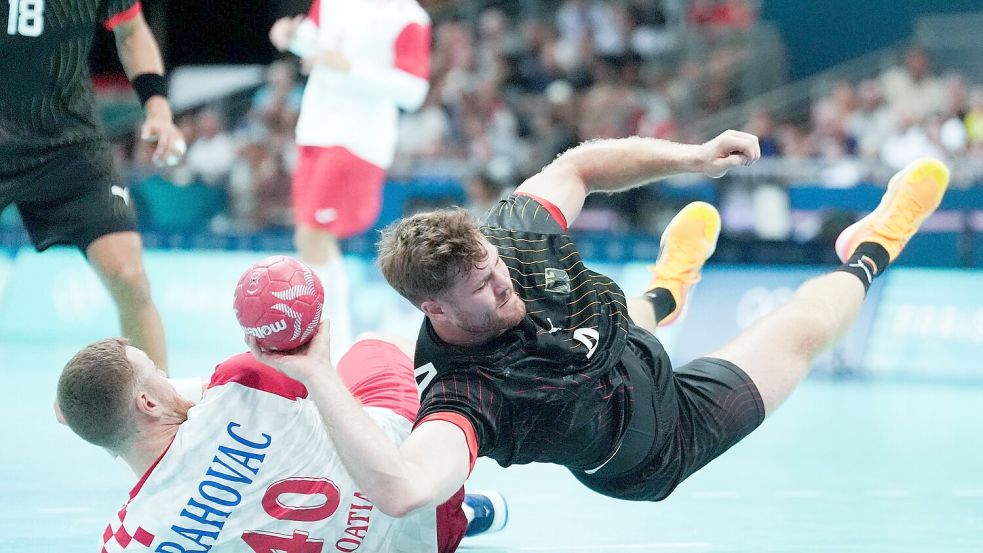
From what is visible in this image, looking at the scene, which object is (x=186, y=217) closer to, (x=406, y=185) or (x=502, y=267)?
(x=406, y=185)

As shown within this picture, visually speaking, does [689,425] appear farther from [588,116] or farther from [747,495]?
[588,116]

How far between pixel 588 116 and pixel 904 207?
9.88 meters

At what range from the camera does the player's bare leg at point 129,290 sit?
545cm

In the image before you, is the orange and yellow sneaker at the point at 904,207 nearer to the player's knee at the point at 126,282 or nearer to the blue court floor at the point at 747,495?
the blue court floor at the point at 747,495

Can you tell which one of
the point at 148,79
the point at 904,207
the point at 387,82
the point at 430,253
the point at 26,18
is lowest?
the point at 387,82

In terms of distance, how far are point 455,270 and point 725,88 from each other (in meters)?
12.7

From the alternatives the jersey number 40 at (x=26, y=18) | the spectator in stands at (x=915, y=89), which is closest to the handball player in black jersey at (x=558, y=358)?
the jersey number 40 at (x=26, y=18)

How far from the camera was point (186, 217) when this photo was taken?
14.6 metres

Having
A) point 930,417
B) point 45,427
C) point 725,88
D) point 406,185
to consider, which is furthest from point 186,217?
point 930,417

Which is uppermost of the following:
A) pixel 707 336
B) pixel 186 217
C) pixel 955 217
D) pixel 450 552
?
pixel 450 552

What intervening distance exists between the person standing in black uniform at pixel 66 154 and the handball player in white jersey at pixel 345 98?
93.3 inches

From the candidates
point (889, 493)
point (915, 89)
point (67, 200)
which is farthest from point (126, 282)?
point (915, 89)

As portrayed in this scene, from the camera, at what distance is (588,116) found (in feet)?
48.9

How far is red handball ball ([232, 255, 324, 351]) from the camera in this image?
3258 mm
